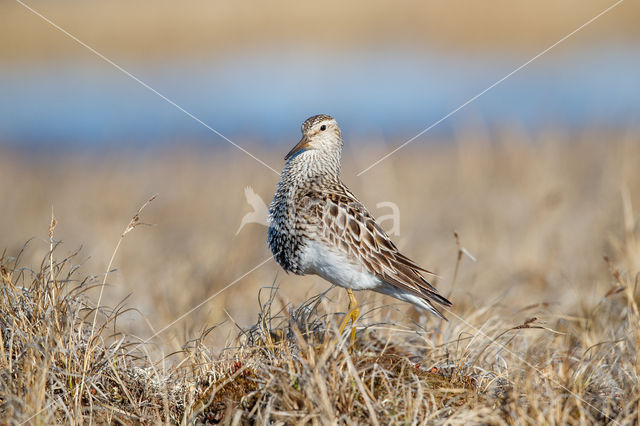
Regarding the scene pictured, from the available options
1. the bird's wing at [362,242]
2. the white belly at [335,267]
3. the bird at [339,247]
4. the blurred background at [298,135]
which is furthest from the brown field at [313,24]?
the white belly at [335,267]

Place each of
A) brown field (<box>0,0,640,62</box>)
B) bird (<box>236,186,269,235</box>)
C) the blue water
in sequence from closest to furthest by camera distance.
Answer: bird (<box>236,186,269,235</box>), the blue water, brown field (<box>0,0,640,62</box>)

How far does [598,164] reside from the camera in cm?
1174

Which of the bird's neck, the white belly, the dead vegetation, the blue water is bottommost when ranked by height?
the dead vegetation

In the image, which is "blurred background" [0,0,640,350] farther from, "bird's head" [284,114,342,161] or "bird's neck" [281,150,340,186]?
"bird's head" [284,114,342,161]

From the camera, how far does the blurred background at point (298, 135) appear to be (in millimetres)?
8133

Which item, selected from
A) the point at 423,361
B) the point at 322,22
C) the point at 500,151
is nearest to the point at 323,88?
the point at 322,22

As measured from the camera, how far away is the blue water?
55.5 ft

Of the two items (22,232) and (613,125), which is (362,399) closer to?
(22,232)

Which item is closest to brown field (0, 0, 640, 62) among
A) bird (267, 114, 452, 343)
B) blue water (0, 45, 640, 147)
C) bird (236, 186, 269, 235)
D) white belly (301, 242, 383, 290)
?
blue water (0, 45, 640, 147)

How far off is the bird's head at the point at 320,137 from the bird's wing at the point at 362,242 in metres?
0.54

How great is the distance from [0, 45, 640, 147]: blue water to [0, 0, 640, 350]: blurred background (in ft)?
0.26

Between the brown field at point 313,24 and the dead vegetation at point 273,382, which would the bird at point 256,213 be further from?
the brown field at point 313,24

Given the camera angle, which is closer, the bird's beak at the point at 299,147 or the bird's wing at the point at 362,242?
the bird's wing at the point at 362,242

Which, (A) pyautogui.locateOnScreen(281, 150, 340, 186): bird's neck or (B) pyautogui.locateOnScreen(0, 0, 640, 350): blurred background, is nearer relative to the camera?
(A) pyautogui.locateOnScreen(281, 150, 340, 186): bird's neck
